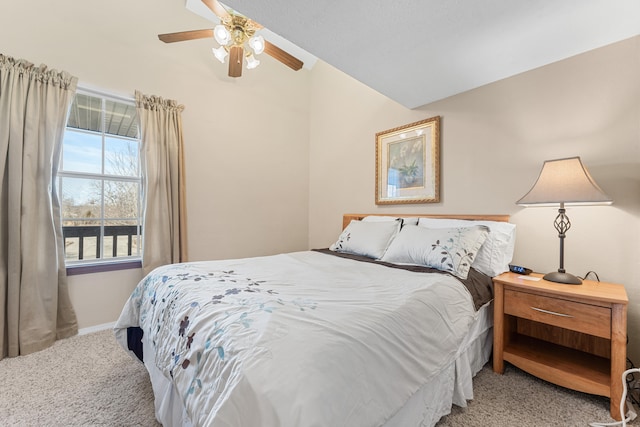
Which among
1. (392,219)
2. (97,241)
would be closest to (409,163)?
(392,219)

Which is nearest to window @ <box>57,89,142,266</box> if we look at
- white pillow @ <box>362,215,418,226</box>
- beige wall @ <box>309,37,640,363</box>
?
white pillow @ <box>362,215,418,226</box>

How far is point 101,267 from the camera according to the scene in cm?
253

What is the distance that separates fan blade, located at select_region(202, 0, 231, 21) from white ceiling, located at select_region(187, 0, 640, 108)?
72 cm

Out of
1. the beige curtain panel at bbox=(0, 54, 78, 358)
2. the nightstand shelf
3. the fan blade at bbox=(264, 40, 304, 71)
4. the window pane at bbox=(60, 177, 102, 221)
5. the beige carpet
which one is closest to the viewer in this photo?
the beige carpet

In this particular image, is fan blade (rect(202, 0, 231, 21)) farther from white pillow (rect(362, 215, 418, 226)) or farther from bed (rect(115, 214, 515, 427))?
white pillow (rect(362, 215, 418, 226))

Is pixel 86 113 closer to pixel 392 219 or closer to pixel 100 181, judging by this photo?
pixel 100 181

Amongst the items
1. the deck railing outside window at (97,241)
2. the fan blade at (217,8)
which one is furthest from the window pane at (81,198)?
the fan blade at (217,8)

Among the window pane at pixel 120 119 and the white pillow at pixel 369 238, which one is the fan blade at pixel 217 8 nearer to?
the window pane at pixel 120 119

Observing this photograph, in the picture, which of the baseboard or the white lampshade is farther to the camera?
the baseboard

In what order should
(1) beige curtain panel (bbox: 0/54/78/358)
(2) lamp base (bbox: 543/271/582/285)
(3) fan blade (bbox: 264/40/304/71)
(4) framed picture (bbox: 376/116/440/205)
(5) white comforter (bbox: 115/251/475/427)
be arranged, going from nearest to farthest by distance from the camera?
(5) white comforter (bbox: 115/251/475/427)
(2) lamp base (bbox: 543/271/582/285)
(1) beige curtain panel (bbox: 0/54/78/358)
(3) fan blade (bbox: 264/40/304/71)
(4) framed picture (bbox: 376/116/440/205)

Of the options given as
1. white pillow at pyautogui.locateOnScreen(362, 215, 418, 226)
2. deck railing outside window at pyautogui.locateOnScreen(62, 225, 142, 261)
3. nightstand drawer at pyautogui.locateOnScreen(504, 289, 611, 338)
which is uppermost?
white pillow at pyautogui.locateOnScreen(362, 215, 418, 226)

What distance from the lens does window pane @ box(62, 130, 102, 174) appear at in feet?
8.17

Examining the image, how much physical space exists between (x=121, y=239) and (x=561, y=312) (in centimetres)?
365

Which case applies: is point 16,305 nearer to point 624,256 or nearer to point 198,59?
point 198,59
